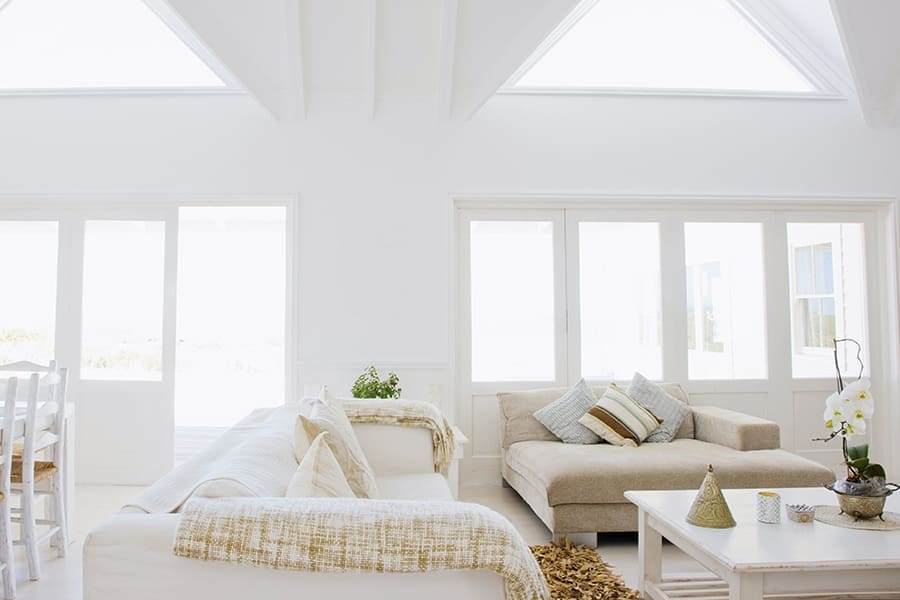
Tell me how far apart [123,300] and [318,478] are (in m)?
3.75

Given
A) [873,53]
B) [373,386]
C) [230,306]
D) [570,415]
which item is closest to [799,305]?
[873,53]

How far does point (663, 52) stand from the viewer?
16.3 ft

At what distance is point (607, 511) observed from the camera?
11.3ft

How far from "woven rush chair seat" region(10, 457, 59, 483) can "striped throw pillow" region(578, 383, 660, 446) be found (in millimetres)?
2906

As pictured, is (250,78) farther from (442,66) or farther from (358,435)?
(358,435)

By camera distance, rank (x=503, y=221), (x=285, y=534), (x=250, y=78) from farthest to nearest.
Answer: (x=503, y=221) → (x=250, y=78) → (x=285, y=534)

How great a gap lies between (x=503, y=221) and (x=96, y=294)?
9.90ft

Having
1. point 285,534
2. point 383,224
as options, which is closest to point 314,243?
point 383,224

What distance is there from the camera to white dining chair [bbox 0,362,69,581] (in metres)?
3.00

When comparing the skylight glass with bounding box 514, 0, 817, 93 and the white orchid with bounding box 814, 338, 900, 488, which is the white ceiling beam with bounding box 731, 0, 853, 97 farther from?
the white orchid with bounding box 814, 338, 900, 488

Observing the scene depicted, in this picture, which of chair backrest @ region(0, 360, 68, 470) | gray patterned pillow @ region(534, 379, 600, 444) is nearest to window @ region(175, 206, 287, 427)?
gray patterned pillow @ region(534, 379, 600, 444)

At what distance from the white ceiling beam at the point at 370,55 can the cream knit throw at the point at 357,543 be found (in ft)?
10.7

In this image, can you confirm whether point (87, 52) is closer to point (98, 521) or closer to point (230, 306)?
point (98, 521)

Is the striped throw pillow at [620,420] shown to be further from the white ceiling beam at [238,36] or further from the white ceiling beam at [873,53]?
the white ceiling beam at [238,36]
